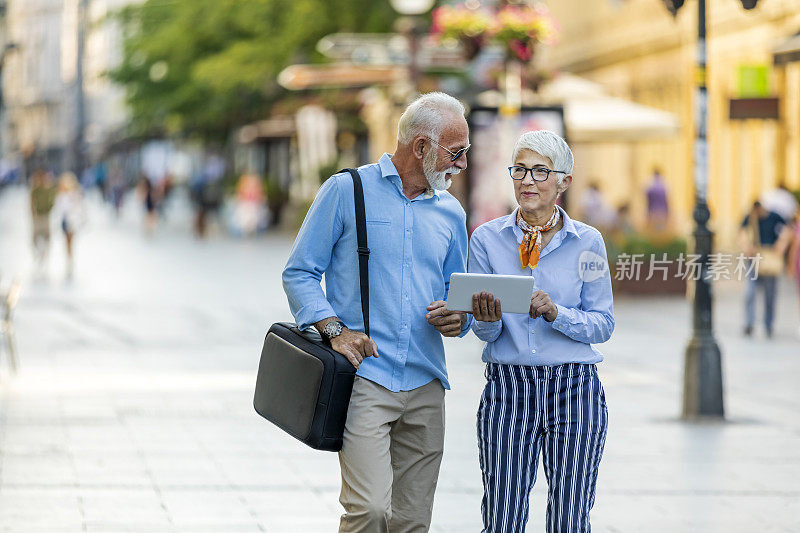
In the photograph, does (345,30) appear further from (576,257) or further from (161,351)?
(576,257)

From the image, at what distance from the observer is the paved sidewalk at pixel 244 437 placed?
7609mm

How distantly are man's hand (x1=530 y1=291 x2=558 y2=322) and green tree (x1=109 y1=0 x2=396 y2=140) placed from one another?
110 ft

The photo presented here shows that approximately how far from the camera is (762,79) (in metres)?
27.2

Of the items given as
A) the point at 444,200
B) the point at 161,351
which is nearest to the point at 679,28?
the point at 161,351

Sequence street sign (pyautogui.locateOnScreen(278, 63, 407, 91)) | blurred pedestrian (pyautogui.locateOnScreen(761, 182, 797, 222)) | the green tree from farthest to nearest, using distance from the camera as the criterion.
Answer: the green tree
street sign (pyautogui.locateOnScreen(278, 63, 407, 91))
blurred pedestrian (pyautogui.locateOnScreen(761, 182, 797, 222))

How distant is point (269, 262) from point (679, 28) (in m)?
12.7

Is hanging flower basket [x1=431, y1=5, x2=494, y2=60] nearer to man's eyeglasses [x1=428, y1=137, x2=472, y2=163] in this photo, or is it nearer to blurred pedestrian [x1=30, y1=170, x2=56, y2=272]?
blurred pedestrian [x1=30, y1=170, x2=56, y2=272]

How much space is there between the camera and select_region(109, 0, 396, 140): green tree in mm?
39406

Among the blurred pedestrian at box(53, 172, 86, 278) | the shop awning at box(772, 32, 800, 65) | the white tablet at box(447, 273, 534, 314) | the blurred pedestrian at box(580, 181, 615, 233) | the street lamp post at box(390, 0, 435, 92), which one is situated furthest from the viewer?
the blurred pedestrian at box(580, 181, 615, 233)

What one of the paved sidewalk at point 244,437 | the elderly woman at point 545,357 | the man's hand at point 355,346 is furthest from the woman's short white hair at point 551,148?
the paved sidewalk at point 244,437

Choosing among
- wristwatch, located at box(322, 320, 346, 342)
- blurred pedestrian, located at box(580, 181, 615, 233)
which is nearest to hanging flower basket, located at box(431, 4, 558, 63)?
blurred pedestrian, located at box(580, 181, 615, 233)

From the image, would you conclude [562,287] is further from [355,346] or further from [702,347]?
[702,347]

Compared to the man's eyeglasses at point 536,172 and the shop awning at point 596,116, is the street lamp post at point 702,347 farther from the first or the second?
the shop awning at point 596,116

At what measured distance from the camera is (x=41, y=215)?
2677cm
